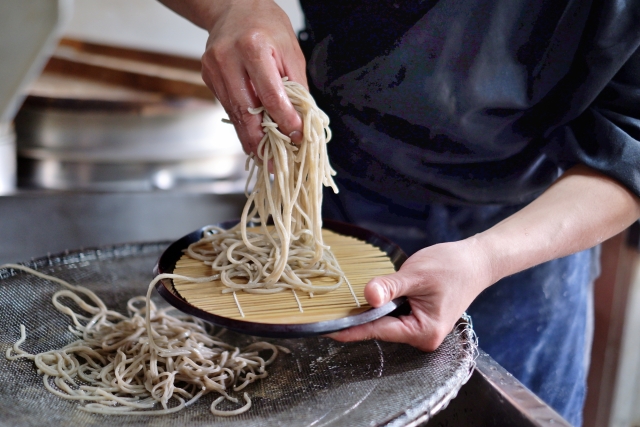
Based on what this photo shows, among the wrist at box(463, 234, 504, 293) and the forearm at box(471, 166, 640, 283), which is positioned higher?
the forearm at box(471, 166, 640, 283)

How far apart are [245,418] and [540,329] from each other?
1021 mm

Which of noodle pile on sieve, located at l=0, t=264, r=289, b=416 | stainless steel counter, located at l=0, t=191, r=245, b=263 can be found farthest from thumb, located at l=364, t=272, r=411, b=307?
stainless steel counter, located at l=0, t=191, r=245, b=263

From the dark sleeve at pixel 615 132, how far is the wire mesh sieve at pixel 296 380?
508 millimetres

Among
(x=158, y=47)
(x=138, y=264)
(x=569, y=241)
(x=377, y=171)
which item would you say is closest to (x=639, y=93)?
(x=569, y=241)

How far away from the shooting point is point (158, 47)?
4.09 meters

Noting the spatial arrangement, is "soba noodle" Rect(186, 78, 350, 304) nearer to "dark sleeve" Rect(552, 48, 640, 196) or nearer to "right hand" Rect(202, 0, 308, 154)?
"right hand" Rect(202, 0, 308, 154)

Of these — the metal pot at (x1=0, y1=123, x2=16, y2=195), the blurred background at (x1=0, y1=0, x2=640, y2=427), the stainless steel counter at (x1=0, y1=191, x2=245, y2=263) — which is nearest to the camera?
the stainless steel counter at (x1=0, y1=191, x2=245, y2=263)

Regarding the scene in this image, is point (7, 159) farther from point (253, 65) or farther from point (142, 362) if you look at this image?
point (253, 65)

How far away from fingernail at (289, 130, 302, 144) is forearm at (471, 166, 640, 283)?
0.45 metres

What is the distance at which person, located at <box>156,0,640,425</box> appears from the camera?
1344 mm

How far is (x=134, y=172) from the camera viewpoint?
121 inches

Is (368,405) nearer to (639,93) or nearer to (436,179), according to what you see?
(436,179)

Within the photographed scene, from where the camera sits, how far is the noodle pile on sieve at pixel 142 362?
132 centimetres

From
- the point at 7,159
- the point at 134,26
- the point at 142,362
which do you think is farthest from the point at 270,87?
the point at 134,26
